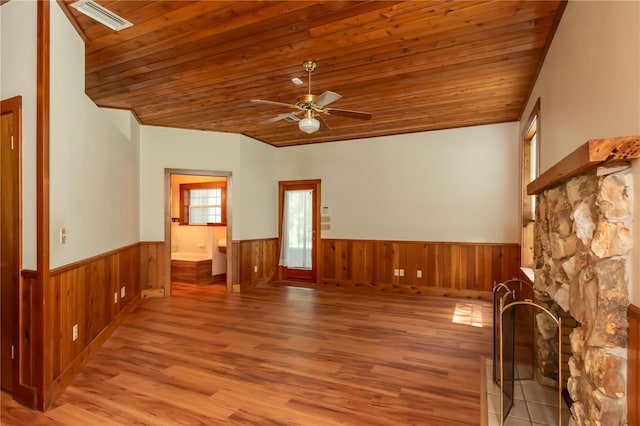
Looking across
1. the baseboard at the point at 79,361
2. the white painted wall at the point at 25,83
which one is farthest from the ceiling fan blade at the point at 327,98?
the baseboard at the point at 79,361

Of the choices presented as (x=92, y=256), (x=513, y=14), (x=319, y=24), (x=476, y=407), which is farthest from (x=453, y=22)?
(x=92, y=256)

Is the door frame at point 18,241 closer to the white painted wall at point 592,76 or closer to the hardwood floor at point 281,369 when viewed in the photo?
the hardwood floor at point 281,369

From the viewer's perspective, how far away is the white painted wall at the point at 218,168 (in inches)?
213

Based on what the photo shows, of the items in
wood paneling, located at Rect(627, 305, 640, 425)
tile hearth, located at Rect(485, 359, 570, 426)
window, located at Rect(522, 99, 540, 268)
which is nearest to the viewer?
wood paneling, located at Rect(627, 305, 640, 425)

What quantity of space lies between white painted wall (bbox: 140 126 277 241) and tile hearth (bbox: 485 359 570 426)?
4543 mm

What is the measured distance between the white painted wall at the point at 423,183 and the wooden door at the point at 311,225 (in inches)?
6.2

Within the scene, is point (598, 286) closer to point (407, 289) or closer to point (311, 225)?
point (407, 289)

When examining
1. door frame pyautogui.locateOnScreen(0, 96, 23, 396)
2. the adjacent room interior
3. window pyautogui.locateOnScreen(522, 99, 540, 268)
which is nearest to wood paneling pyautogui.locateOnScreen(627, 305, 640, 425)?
the adjacent room interior

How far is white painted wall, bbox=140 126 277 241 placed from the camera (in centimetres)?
540

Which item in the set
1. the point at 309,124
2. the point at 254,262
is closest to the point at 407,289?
the point at 254,262

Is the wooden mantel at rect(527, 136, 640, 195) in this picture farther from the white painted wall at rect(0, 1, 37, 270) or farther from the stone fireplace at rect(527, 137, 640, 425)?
the white painted wall at rect(0, 1, 37, 270)

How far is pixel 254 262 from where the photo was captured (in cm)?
630

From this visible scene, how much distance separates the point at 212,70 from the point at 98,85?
57.5 inches

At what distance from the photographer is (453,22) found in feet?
8.71
